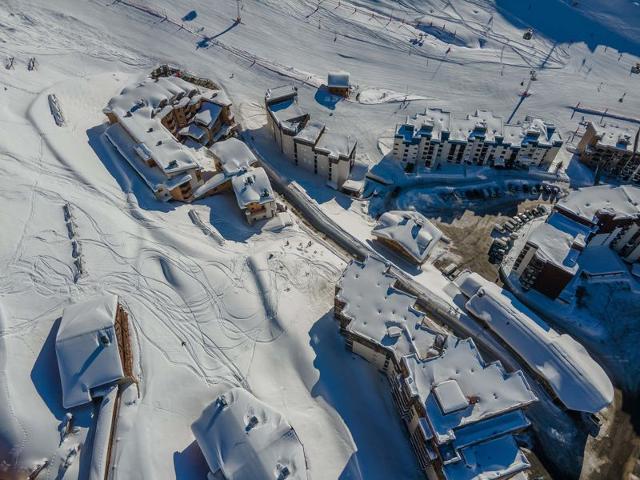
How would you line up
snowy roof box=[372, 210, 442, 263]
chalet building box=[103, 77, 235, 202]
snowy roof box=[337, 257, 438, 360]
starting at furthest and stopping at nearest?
1. chalet building box=[103, 77, 235, 202]
2. snowy roof box=[372, 210, 442, 263]
3. snowy roof box=[337, 257, 438, 360]

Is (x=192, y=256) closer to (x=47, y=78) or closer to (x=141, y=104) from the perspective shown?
(x=141, y=104)

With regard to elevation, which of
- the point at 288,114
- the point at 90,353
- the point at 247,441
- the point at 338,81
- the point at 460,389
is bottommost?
the point at 90,353

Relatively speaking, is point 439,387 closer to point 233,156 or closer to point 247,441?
point 247,441

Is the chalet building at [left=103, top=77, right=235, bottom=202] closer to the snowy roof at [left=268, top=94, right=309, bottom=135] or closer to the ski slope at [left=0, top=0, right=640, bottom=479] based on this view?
the ski slope at [left=0, top=0, right=640, bottom=479]

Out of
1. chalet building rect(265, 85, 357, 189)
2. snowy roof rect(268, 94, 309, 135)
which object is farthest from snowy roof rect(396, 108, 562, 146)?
snowy roof rect(268, 94, 309, 135)

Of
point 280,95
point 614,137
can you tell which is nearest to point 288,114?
point 280,95

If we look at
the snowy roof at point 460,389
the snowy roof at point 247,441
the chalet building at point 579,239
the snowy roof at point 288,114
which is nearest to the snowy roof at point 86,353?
the snowy roof at point 247,441
